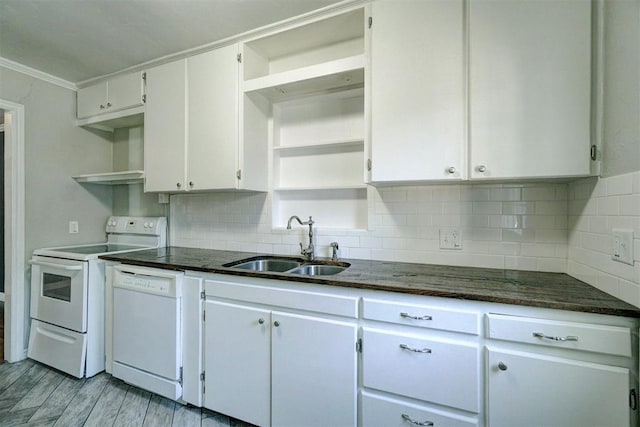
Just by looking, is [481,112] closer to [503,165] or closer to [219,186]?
[503,165]

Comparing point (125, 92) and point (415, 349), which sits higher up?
point (125, 92)

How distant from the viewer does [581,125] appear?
1.25m

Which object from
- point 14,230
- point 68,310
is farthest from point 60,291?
point 14,230

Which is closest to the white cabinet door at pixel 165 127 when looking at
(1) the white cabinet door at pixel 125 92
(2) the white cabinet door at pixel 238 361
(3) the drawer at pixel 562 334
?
(1) the white cabinet door at pixel 125 92

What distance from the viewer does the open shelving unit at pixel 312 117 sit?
1.92 metres

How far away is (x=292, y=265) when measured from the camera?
207cm

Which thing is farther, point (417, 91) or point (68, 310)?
point (68, 310)

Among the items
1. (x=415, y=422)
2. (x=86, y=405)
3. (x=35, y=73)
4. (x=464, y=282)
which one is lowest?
(x=86, y=405)

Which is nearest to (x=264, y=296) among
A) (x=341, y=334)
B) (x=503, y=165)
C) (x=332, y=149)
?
(x=341, y=334)

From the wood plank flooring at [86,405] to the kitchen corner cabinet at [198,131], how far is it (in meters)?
1.43

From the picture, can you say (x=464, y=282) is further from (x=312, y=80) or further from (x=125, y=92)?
(x=125, y=92)

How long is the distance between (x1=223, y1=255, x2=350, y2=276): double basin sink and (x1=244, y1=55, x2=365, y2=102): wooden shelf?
1179 mm

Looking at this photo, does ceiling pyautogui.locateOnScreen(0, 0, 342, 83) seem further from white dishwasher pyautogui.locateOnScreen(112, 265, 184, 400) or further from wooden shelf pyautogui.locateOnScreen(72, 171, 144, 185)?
white dishwasher pyautogui.locateOnScreen(112, 265, 184, 400)

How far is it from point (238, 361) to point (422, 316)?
40.8 inches
